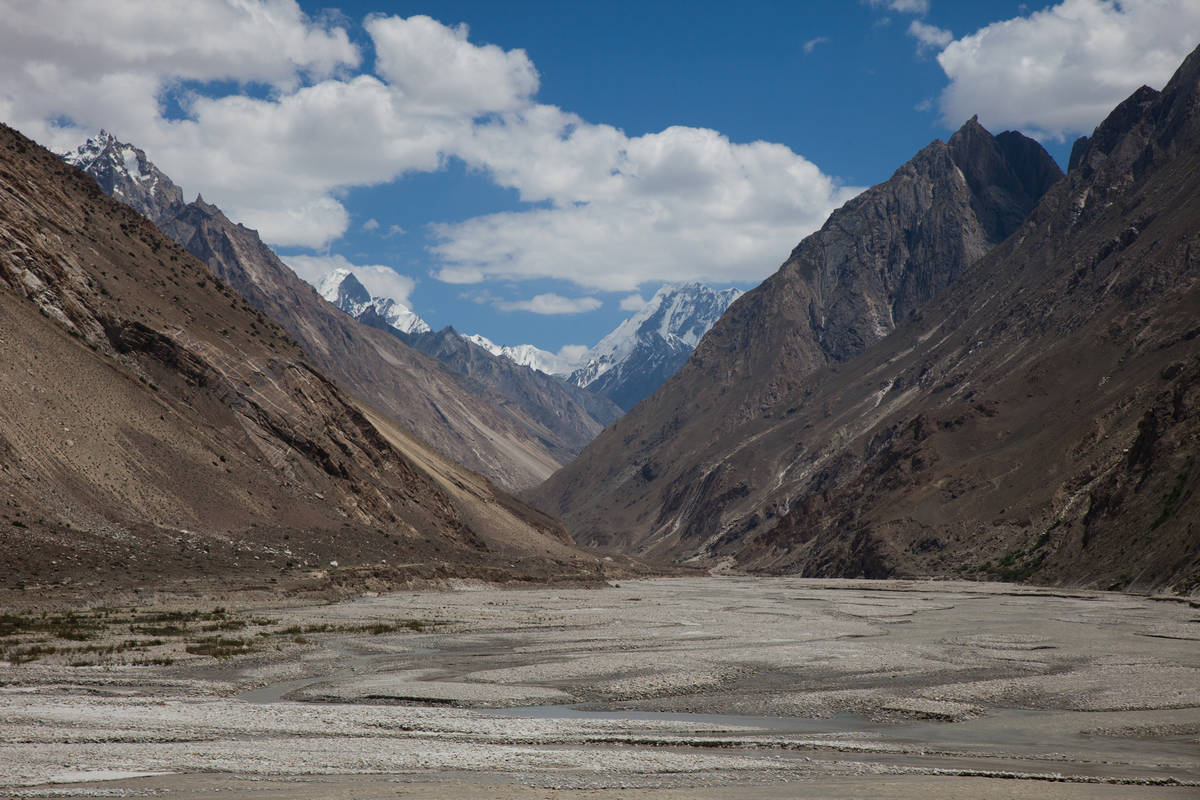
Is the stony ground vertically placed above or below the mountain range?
below

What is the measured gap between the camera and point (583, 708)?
1163 inches

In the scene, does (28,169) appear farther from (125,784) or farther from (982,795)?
(982,795)

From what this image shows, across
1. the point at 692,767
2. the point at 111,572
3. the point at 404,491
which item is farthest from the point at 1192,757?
the point at 404,491

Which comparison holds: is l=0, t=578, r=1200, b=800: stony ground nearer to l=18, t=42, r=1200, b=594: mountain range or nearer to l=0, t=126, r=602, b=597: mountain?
l=0, t=126, r=602, b=597: mountain

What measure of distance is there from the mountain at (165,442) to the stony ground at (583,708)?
14.9m

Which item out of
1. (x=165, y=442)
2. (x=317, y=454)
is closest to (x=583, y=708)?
(x=165, y=442)

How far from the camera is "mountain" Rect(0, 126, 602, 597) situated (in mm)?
66125

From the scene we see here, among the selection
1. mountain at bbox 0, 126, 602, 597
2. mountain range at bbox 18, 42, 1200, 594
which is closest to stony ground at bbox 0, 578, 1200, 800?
mountain at bbox 0, 126, 602, 597

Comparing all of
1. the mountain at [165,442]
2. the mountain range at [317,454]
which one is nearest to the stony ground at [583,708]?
the mountain at [165,442]

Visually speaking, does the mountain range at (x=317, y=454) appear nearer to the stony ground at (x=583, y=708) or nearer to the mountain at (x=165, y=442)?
the mountain at (x=165, y=442)

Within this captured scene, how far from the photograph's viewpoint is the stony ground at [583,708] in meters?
19.1

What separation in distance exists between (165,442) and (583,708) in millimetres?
64363

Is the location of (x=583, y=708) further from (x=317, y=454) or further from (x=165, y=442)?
(x=317, y=454)

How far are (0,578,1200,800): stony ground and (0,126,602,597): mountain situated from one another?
1487 cm
